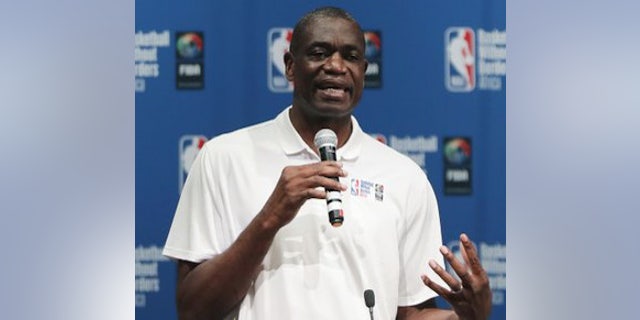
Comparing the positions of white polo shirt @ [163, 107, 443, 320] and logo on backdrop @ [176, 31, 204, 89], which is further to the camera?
logo on backdrop @ [176, 31, 204, 89]

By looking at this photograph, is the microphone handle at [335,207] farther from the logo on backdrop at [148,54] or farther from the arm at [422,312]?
the logo on backdrop at [148,54]

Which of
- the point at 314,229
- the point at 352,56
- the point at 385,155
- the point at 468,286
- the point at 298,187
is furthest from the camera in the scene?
the point at 385,155

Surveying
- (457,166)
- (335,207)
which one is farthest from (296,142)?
(457,166)

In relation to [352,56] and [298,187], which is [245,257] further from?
[352,56]

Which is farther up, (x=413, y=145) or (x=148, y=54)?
(x=148, y=54)

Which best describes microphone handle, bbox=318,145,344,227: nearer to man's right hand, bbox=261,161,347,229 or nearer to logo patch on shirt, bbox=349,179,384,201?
man's right hand, bbox=261,161,347,229

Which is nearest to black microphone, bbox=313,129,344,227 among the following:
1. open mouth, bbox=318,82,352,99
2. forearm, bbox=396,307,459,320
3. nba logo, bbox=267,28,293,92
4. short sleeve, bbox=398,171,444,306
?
open mouth, bbox=318,82,352,99

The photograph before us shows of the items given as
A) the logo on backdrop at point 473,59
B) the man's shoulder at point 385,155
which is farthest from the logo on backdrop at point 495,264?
the man's shoulder at point 385,155

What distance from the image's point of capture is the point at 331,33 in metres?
2.47

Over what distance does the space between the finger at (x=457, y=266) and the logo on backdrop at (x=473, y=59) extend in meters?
1.12

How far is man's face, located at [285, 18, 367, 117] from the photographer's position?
2426mm
